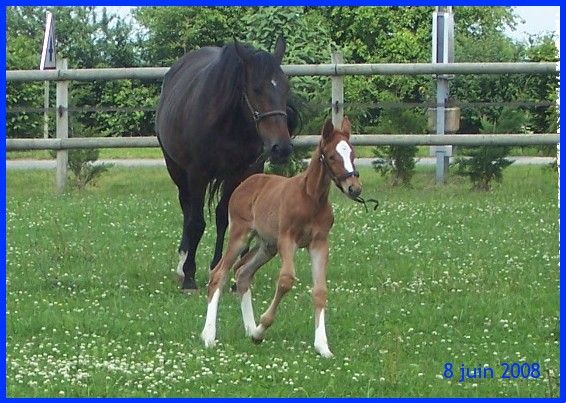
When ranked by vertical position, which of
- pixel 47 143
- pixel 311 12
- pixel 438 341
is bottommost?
pixel 438 341

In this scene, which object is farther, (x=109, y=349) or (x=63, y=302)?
(x=63, y=302)

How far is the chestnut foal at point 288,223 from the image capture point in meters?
6.41

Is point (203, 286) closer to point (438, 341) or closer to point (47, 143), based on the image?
point (438, 341)

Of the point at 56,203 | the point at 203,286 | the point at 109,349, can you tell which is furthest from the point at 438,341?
the point at 56,203

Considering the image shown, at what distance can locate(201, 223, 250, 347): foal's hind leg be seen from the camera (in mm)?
6830

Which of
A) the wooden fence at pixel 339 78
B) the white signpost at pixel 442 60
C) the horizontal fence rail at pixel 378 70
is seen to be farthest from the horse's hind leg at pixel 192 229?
the white signpost at pixel 442 60

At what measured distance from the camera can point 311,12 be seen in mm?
22062

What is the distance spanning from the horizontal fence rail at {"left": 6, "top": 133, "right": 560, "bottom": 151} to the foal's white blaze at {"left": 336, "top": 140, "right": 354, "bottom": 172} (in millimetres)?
7711

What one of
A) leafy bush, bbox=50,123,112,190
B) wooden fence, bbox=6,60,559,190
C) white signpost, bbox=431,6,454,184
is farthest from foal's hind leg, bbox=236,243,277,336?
leafy bush, bbox=50,123,112,190

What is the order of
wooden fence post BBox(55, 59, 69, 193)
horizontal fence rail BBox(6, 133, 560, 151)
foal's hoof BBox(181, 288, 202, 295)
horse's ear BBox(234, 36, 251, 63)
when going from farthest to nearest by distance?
wooden fence post BBox(55, 59, 69, 193)
horizontal fence rail BBox(6, 133, 560, 151)
foal's hoof BBox(181, 288, 202, 295)
horse's ear BBox(234, 36, 251, 63)

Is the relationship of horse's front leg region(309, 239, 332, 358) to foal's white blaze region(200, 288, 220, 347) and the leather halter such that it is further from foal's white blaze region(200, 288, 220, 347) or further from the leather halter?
the leather halter

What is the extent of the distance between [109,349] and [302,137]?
26.0ft

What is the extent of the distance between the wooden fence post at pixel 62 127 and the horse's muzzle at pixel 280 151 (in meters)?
7.66

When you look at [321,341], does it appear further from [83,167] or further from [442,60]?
[442,60]
